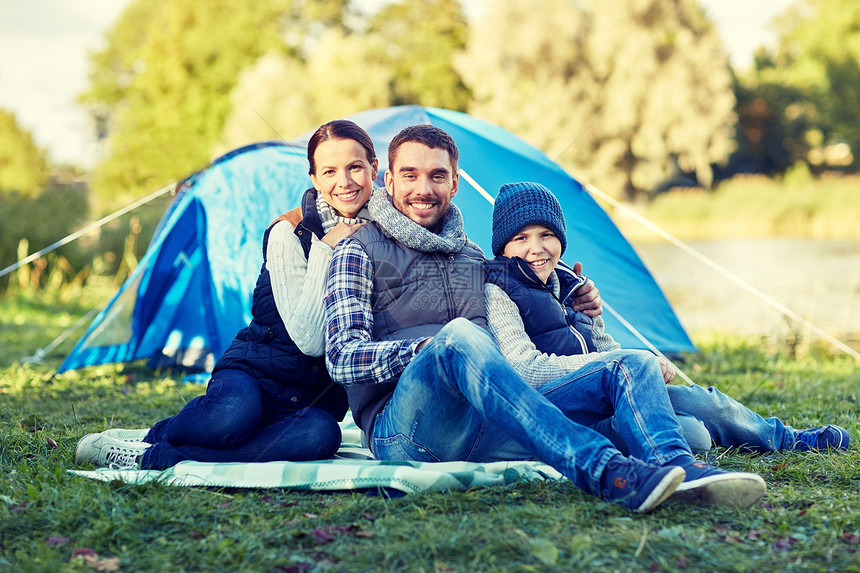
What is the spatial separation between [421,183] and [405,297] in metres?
0.38

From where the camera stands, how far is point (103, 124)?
44.9m

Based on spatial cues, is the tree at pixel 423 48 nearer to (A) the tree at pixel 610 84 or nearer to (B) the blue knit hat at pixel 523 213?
(A) the tree at pixel 610 84

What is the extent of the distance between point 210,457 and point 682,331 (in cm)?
343

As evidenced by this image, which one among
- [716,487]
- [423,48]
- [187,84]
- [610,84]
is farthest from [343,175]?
[187,84]

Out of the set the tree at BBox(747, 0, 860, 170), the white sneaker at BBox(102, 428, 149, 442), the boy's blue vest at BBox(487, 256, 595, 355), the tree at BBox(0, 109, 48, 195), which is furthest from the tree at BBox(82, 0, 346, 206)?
the boy's blue vest at BBox(487, 256, 595, 355)

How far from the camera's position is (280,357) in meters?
2.78

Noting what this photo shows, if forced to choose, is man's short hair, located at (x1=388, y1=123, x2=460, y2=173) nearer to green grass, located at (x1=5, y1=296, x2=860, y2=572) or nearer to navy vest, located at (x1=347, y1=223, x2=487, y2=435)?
navy vest, located at (x1=347, y1=223, x2=487, y2=435)

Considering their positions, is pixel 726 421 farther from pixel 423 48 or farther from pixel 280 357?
pixel 423 48

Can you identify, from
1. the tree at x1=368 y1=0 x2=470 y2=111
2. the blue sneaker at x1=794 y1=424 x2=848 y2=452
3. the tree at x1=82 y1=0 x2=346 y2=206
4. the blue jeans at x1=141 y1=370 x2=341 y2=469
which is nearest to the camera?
the blue jeans at x1=141 y1=370 x2=341 y2=469

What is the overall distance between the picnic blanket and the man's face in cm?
79

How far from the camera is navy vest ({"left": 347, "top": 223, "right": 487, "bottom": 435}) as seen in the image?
2564 mm

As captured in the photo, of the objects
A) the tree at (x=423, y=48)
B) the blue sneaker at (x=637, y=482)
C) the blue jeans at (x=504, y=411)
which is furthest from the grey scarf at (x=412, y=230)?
the tree at (x=423, y=48)

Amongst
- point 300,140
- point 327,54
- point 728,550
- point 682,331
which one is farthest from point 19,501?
point 327,54

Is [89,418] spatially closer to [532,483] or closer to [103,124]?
[532,483]
